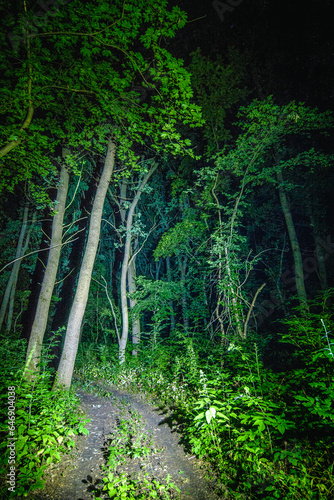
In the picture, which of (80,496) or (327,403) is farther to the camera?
(80,496)

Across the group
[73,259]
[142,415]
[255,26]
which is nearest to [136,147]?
[73,259]

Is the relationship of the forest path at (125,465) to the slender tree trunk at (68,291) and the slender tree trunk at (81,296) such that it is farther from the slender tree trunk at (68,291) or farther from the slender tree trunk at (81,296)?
the slender tree trunk at (68,291)

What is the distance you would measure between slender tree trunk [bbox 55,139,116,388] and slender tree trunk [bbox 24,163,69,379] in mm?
572

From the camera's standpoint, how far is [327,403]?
2.44m

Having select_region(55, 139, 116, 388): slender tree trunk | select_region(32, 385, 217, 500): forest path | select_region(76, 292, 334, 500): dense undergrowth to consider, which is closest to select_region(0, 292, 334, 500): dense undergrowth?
select_region(76, 292, 334, 500): dense undergrowth

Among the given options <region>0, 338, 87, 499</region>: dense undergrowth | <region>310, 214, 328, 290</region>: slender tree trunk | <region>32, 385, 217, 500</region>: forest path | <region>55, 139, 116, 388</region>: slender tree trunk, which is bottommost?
<region>32, 385, 217, 500</region>: forest path

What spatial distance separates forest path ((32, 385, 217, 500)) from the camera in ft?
9.32

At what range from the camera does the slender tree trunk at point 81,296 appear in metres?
5.06

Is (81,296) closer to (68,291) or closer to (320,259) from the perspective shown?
(68,291)

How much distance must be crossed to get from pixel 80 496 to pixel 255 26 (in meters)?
15.3

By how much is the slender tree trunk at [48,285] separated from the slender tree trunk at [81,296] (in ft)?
1.88

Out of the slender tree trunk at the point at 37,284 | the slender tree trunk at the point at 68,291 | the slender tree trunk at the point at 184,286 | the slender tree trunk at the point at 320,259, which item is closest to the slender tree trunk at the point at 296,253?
the slender tree trunk at the point at 320,259

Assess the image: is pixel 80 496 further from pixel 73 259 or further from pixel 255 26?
pixel 255 26

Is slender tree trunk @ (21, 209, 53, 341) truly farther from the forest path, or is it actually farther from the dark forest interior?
the forest path
